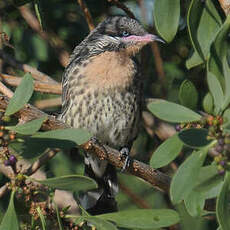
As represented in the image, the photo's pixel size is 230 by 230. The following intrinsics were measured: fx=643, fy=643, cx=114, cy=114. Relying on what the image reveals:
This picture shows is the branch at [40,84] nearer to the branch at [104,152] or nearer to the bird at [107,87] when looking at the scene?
the bird at [107,87]

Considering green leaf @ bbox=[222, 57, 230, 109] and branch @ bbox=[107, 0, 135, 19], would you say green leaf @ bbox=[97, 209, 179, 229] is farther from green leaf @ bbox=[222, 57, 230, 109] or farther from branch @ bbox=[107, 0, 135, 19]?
branch @ bbox=[107, 0, 135, 19]

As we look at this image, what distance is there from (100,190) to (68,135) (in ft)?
6.45

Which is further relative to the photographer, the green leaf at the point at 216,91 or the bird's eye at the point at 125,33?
the bird's eye at the point at 125,33

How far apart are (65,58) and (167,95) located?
2.58ft

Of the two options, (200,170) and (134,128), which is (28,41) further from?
(200,170)

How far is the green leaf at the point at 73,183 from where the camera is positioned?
2557 mm

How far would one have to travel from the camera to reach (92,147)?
10.0 feet

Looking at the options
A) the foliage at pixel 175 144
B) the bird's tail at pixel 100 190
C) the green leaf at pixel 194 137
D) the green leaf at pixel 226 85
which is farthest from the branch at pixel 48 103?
the green leaf at pixel 194 137

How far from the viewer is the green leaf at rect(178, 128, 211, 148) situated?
2338 mm

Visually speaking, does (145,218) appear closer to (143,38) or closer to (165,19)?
(165,19)

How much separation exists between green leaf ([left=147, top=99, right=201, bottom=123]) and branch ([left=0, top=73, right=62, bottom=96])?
1723 millimetres

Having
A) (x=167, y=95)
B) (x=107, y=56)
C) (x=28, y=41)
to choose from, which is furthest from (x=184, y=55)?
(x=28, y=41)

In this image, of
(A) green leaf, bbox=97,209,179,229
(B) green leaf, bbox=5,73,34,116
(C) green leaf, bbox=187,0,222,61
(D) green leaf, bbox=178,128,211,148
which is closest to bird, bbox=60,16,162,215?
(C) green leaf, bbox=187,0,222,61

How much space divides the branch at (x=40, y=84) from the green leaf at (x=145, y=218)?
60.2 inches
